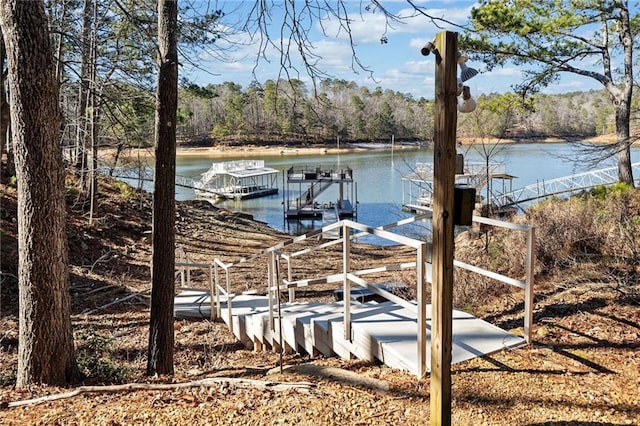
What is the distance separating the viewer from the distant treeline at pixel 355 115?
19.2 ft

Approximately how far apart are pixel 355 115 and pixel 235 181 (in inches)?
482

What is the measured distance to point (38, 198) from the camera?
406cm

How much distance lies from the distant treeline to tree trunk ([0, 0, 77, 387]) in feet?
7.04

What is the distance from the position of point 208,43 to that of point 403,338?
4.04m

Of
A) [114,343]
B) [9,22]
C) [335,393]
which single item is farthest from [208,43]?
[335,393]

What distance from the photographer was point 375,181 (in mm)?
44500

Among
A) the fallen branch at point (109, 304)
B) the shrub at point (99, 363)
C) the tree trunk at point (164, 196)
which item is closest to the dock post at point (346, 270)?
the tree trunk at point (164, 196)

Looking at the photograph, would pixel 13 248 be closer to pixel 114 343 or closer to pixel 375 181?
pixel 114 343

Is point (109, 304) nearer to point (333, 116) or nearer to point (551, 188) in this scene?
point (333, 116)

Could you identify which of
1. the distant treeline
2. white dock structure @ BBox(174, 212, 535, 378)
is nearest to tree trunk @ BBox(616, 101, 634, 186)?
the distant treeline

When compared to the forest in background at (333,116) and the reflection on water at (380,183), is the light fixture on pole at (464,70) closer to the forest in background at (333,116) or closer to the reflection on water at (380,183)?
the forest in background at (333,116)

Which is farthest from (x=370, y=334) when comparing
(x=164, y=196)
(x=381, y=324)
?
(x=164, y=196)

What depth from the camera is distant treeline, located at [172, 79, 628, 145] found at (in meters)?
5.86

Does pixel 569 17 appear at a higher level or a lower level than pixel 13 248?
higher
